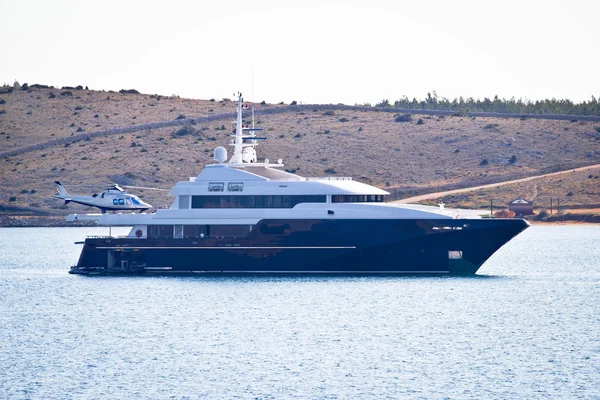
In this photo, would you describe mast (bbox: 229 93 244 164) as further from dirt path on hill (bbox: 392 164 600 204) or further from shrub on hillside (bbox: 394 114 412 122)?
shrub on hillside (bbox: 394 114 412 122)

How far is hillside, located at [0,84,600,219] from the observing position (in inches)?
4643

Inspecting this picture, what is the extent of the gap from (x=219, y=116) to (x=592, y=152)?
156 feet

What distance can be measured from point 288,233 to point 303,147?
73.8m

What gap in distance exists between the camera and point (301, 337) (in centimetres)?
4228

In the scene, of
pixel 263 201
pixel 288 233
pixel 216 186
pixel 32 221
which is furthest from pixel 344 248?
pixel 32 221

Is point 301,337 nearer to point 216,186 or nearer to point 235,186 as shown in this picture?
point 235,186

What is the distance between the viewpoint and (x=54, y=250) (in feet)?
282

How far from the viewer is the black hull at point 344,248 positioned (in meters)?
55.2

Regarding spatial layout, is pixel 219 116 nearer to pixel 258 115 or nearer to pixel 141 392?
pixel 258 115

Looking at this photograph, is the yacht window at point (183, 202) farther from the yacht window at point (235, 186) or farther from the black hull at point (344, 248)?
the yacht window at point (235, 186)

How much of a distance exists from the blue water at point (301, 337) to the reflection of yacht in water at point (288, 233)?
98 centimetres

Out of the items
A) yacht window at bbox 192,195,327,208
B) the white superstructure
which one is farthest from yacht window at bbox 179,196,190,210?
yacht window at bbox 192,195,327,208

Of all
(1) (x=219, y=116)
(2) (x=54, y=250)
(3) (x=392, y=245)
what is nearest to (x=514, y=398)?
(3) (x=392, y=245)

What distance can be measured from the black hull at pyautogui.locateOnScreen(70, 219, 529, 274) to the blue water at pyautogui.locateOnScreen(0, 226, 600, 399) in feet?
2.82
